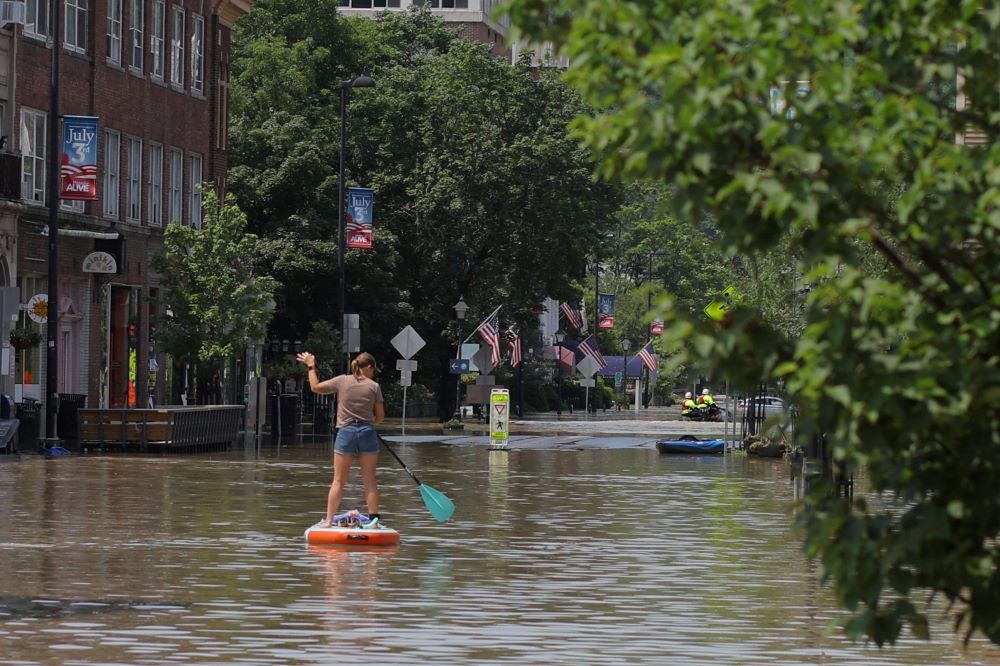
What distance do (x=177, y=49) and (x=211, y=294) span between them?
11790 mm

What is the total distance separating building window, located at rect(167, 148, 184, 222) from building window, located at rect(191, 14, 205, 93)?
2312 mm

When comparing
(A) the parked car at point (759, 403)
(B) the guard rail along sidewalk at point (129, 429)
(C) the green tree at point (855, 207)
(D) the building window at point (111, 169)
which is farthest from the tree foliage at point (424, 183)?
(C) the green tree at point (855, 207)

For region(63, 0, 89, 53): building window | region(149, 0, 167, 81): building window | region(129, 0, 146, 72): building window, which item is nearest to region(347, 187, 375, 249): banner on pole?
region(149, 0, 167, 81): building window

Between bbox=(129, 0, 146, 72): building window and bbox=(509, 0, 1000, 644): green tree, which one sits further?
bbox=(129, 0, 146, 72): building window

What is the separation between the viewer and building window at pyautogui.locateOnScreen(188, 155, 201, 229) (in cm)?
6031

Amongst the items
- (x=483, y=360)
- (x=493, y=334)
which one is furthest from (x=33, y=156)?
(x=483, y=360)

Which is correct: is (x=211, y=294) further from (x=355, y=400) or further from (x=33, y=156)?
(x=355, y=400)

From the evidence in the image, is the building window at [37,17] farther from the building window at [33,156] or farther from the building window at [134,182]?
the building window at [134,182]

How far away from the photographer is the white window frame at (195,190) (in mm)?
60312

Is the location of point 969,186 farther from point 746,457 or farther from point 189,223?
point 189,223

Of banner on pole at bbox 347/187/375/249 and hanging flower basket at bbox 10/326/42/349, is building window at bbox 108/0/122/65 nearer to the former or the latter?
banner on pole at bbox 347/187/375/249

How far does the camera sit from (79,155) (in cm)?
4669

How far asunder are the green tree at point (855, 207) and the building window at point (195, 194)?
179ft

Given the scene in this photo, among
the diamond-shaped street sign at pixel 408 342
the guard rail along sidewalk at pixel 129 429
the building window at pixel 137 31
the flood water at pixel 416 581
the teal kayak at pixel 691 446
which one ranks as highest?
the building window at pixel 137 31
